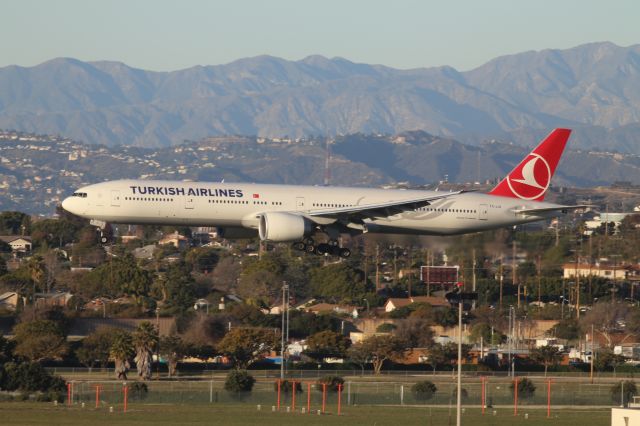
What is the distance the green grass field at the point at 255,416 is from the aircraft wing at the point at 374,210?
11.9 meters

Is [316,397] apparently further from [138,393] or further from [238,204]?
[238,204]

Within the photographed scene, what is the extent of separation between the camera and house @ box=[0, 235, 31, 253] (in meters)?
180

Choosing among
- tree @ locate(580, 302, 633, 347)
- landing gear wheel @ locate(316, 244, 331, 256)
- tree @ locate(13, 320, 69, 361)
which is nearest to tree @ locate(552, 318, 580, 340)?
tree @ locate(580, 302, 633, 347)

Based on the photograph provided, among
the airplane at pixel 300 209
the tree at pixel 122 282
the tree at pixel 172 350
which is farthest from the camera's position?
the tree at pixel 122 282

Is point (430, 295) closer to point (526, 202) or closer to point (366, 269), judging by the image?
point (366, 269)

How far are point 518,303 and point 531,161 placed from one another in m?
44.0

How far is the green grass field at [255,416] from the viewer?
54.1 metres

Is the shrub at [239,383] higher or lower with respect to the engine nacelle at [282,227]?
lower

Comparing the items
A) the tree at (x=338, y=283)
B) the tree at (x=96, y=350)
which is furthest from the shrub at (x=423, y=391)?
the tree at (x=338, y=283)

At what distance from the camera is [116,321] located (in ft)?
343

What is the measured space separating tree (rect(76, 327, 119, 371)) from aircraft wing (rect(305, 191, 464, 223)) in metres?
20.2

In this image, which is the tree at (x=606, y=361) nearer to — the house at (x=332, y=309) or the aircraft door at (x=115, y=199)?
the house at (x=332, y=309)

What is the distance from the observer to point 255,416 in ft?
187

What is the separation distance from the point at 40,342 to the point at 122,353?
7.56 meters
